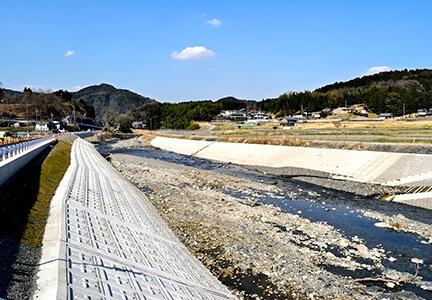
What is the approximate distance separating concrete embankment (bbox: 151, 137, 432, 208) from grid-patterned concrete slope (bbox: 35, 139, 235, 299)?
69.6 feet

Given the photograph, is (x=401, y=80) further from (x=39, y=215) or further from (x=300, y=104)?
(x=39, y=215)

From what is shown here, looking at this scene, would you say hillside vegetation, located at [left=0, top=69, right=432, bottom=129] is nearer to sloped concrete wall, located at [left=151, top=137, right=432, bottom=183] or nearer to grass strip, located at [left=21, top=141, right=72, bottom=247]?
sloped concrete wall, located at [left=151, top=137, right=432, bottom=183]

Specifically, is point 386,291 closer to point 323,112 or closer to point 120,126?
point 323,112

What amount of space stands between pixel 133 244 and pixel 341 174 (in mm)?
29261

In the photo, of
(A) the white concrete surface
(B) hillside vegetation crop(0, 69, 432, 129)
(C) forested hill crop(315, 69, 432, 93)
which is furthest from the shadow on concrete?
(C) forested hill crop(315, 69, 432, 93)

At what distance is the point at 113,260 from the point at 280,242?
9318mm

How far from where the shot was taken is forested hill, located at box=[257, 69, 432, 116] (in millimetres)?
113062

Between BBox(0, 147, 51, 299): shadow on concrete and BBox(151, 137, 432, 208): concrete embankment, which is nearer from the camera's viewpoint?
BBox(0, 147, 51, 299): shadow on concrete

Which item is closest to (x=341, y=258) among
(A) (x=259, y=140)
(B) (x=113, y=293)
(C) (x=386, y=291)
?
(C) (x=386, y=291)

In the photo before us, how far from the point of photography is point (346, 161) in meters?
36.1

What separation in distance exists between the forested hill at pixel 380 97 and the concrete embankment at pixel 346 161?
8697 centimetres

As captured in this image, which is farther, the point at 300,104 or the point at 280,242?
the point at 300,104

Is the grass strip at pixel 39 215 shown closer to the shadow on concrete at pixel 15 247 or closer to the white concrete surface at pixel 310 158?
the shadow on concrete at pixel 15 247

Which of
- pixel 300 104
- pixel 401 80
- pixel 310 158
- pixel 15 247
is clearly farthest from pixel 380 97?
pixel 15 247
